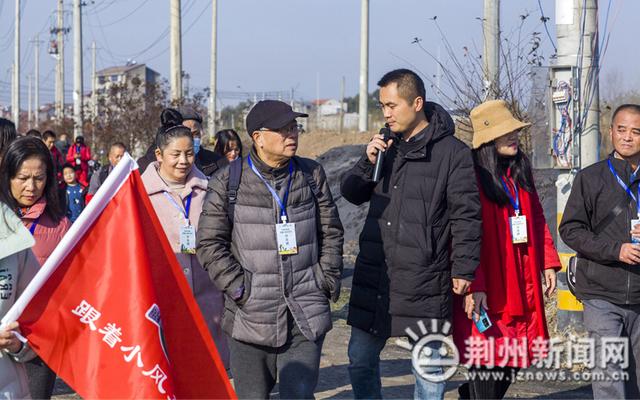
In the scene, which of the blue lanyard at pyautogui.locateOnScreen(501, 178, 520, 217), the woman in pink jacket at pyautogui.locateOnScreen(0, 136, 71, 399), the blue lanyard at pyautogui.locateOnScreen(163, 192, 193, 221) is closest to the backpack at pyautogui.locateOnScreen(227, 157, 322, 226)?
the woman in pink jacket at pyautogui.locateOnScreen(0, 136, 71, 399)

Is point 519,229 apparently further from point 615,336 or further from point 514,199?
point 615,336

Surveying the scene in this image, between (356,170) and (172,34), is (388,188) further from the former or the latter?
(172,34)

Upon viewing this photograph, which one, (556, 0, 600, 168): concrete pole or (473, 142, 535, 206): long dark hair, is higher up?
(556, 0, 600, 168): concrete pole

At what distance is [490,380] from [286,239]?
1897mm

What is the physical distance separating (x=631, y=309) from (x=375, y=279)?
158 centimetres

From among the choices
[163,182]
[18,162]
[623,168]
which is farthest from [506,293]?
[18,162]

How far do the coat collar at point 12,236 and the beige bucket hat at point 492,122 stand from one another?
9.98ft

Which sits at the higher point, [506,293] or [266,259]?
[266,259]

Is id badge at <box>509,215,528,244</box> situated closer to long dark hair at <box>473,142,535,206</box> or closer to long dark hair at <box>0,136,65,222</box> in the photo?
long dark hair at <box>473,142,535,206</box>

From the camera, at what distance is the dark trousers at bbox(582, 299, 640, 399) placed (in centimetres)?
622

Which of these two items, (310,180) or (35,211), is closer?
(35,211)

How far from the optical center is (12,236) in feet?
15.2

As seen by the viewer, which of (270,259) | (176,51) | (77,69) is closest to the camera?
(270,259)

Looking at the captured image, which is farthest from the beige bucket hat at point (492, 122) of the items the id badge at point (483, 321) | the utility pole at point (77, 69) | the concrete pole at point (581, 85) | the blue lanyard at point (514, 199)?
the utility pole at point (77, 69)
